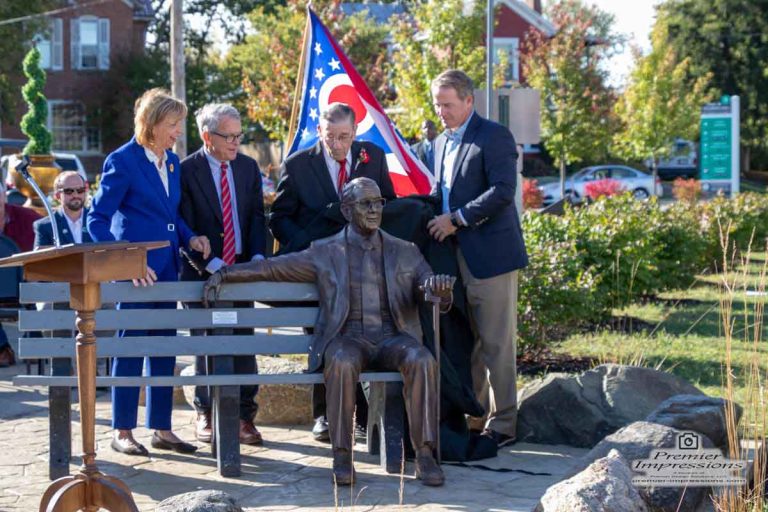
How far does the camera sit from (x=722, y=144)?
2388 cm

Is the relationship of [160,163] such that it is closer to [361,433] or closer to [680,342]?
[361,433]

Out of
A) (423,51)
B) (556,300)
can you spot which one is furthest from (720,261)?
(423,51)

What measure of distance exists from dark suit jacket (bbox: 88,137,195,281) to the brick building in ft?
136

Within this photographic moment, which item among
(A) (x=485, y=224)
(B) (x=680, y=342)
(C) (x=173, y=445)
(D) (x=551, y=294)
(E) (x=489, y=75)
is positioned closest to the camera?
(C) (x=173, y=445)

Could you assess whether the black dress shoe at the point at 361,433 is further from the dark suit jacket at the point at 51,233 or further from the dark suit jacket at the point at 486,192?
the dark suit jacket at the point at 51,233

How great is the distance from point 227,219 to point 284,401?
1.43 m

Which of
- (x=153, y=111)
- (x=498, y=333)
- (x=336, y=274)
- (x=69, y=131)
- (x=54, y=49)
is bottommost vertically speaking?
(x=498, y=333)

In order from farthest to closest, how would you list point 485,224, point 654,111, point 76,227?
point 654,111 → point 76,227 → point 485,224

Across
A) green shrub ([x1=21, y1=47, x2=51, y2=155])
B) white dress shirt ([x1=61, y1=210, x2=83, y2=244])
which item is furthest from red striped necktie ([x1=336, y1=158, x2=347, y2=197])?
green shrub ([x1=21, y1=47, x2=51, y2=155])

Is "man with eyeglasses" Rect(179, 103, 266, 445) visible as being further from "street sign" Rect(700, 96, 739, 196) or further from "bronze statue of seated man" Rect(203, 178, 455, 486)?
"street sign" Rect(700, 96, 739, 196)

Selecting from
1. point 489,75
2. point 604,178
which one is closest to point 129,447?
point 489,75

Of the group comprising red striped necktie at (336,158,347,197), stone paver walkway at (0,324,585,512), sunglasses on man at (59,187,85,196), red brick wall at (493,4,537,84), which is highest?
red brick wall at (493,4,537,84)

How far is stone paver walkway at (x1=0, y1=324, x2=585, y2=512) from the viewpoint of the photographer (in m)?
6.04

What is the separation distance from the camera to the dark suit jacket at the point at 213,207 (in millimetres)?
7375
